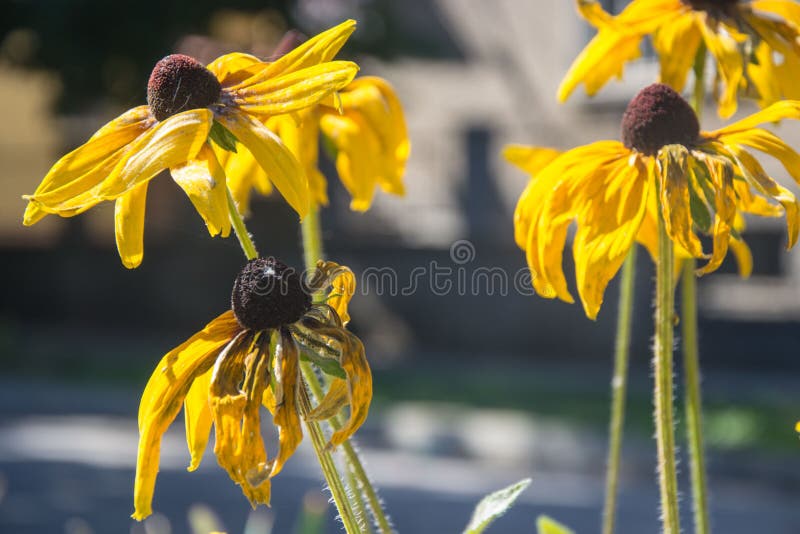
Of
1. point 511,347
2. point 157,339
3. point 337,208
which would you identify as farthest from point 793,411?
point 157,339

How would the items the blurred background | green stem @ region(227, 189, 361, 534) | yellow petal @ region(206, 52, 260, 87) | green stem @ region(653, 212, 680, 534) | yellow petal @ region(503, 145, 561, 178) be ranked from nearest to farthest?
green stem @ region(227, 189, 361, 534)
green stem @ region(653, 212, 680, 534)
yellow petal @ region(206, 52, 260, 87)
yellow petal @ region(503, 145, 561, 178)
the blurred background

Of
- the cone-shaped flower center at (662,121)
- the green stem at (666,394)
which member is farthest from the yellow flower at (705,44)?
the green stem at (666,394)

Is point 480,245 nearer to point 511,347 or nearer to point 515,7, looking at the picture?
point 511,347

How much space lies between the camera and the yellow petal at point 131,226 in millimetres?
982

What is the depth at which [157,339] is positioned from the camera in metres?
10.6

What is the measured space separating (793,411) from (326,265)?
6.60 m

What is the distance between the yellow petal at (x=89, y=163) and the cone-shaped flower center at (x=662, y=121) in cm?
51

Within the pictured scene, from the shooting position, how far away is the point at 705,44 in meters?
1.43

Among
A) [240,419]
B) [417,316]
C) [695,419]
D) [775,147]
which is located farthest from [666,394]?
[417,316]

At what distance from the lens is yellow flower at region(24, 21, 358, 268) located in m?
0.92

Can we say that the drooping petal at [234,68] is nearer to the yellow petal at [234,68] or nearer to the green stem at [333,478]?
the yellow petal at [234,68]

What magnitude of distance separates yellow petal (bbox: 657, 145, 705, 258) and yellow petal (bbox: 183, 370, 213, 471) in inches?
17.9

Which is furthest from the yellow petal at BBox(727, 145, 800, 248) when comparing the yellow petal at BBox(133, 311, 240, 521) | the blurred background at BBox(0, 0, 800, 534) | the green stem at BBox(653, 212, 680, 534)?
the blurred background at BBox(0, 0, 800, 534)

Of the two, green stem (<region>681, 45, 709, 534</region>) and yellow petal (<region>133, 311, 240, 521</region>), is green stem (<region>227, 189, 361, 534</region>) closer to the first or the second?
yellow petal (<region>133, 311, 240, 521</region>)
